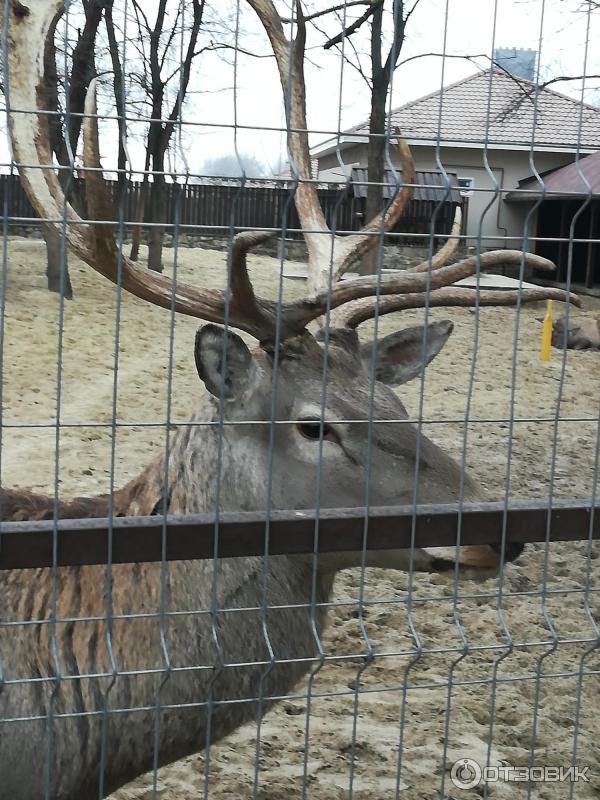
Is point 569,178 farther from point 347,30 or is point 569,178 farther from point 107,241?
point 107,241

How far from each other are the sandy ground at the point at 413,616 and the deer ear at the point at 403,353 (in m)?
0.63

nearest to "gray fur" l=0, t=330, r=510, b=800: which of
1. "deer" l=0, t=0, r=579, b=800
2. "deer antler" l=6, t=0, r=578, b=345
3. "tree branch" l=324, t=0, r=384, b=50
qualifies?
"deer" l=0, t=0, r=579, b=800

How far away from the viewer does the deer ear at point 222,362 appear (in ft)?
10.6

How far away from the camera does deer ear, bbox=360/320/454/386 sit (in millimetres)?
3961

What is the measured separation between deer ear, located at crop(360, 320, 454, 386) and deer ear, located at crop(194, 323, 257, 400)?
2.23 ft

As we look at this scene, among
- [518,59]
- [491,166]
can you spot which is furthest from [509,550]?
[491,166]

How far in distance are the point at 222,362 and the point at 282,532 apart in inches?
31.2

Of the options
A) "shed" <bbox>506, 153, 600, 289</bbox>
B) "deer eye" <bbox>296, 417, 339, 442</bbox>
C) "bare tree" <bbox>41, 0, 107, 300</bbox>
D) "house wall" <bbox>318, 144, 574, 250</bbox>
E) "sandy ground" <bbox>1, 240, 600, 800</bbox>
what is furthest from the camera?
"house wall" <bbox>318, 144, 574, 250</bbox>

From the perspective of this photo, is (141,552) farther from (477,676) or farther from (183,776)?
(477,676)

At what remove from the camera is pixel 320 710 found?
4477mm

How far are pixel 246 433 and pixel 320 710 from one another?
1682 millimetres

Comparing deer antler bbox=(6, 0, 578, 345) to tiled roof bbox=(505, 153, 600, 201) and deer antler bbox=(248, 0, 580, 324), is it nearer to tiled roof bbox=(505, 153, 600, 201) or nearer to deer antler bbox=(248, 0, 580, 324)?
deer antler bbox=(248, 0, 580, 324)

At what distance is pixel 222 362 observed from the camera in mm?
3338

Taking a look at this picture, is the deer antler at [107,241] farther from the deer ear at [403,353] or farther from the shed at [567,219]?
the shed at [567,219]
